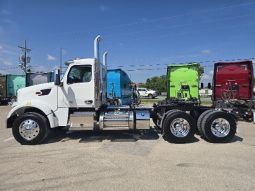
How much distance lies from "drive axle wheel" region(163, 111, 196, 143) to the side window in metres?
3.00

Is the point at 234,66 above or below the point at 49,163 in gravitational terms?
above

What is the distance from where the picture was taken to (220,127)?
1041cm

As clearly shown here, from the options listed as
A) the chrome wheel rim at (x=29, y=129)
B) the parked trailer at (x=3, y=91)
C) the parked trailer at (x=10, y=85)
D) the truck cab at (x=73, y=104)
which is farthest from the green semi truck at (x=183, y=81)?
the parked trailer at (x=3, y=91)

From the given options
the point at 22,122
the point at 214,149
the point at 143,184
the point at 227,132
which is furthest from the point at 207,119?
the point at 22,122

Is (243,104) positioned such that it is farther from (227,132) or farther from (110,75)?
(110,75)

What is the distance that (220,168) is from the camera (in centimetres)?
698

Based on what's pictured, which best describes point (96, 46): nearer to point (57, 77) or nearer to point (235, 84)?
point (57, 77)

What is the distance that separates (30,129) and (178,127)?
15.8 feet

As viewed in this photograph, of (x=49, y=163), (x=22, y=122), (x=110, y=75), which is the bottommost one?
(x=49, y=163)

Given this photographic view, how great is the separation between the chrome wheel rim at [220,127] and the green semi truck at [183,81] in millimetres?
5056

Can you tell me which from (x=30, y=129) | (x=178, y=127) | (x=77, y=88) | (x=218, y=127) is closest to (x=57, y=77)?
(x=77, y=88)

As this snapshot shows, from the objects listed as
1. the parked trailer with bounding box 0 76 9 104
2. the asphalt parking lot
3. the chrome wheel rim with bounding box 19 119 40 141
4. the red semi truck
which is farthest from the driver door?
the parked trailer with bounding box 0 76 9 104

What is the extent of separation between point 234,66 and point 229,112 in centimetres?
743

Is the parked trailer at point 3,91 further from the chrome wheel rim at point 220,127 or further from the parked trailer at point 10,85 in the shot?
the chrome wheel rim at point 220,127
